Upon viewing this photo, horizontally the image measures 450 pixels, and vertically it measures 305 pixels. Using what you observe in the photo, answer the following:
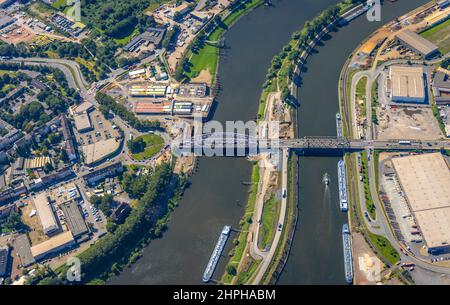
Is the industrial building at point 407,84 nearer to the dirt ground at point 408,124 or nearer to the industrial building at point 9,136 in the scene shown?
the dirt ground at point 408,124

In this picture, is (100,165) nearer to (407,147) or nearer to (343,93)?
(343,93)

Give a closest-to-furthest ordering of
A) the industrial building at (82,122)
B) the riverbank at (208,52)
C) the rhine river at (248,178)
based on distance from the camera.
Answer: the rhine river at (248,178) → the industrial building at (82,122) → the riverbank at (208,52)

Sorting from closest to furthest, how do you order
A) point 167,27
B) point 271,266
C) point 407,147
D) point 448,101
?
point 271,266, point 407,147, point 448,101, point 167,27

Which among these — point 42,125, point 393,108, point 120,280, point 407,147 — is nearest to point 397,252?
point 407,147

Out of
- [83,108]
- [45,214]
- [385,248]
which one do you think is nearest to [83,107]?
[83,108]

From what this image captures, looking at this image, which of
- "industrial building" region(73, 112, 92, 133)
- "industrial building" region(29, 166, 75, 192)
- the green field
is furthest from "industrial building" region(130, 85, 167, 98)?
the green field

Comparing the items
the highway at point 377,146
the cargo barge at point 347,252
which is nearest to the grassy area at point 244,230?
the cargo barge at point 347,252
